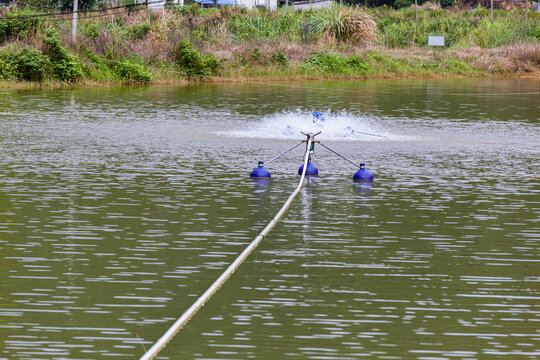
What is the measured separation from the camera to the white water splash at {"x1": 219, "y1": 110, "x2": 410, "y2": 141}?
24469mm

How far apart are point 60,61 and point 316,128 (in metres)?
17.2

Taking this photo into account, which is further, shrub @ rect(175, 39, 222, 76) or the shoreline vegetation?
shrub @ rect(175, 39, 222, 76)

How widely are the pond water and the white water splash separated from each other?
0.13 meters

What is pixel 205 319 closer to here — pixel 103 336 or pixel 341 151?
pixel 103 336

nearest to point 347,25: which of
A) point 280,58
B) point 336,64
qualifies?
point 336,64

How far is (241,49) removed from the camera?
47.2 m

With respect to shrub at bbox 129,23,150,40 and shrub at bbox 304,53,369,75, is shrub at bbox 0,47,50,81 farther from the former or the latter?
shrub at bbox 304,53,369,75

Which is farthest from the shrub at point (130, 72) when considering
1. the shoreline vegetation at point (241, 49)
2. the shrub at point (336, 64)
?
the shrub at point (336, 64)

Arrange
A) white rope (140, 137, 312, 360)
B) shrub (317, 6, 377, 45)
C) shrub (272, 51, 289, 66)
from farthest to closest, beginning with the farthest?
shrub (317, 6, 377, 45), shrub (272, 51, 289, 66), white rope (140, 137, 312, 360)

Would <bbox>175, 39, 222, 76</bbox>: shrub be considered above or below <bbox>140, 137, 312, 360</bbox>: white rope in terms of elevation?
above

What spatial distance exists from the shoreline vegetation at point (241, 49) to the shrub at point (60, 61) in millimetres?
40

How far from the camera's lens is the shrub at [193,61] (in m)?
43.9

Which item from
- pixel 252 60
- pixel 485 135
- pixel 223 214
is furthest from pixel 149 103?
pixel 223 214

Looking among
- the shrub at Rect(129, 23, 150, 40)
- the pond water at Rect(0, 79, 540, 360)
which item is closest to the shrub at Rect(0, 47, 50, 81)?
the shrub at Rect(129, 23, 150, 40)
